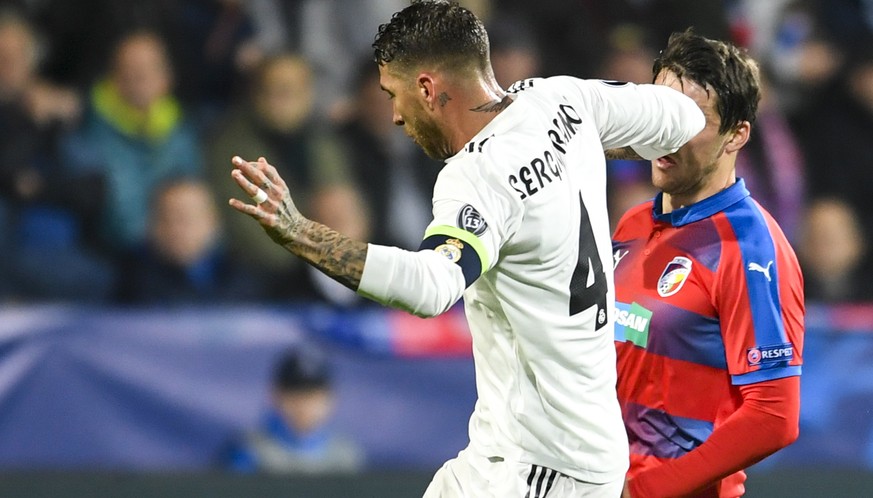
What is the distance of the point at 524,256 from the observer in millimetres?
2402

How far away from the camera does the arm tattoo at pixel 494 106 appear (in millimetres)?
2556

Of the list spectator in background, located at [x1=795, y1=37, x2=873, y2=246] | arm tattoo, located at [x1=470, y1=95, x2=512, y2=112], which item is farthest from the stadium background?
arm tattoo, located at [x1=470, y1=95, x2=512, y2=112]

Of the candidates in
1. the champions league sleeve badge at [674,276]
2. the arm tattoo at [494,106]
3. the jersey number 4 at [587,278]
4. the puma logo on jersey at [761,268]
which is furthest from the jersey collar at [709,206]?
the arm tattoo at [494,106]

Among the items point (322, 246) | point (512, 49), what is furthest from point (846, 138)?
point (322, 246)

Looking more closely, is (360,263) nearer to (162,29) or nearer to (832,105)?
(162,29)

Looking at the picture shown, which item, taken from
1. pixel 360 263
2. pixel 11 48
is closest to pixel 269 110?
pixel 11 48

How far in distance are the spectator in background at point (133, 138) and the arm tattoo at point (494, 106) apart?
11.6ft

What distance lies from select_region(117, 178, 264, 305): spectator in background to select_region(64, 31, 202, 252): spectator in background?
0.24 ft

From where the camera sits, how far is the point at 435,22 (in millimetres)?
2518

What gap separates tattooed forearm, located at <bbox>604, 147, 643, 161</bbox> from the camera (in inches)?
116

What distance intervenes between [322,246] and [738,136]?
4.40 feet

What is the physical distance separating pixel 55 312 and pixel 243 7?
6.07ft

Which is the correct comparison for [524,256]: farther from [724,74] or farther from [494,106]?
[724,74]

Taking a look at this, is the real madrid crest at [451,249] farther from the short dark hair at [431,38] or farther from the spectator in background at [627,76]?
the spectator in background at [627,76]
